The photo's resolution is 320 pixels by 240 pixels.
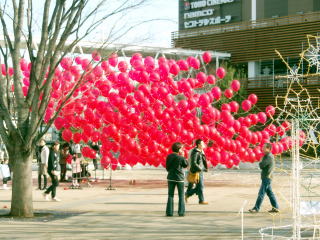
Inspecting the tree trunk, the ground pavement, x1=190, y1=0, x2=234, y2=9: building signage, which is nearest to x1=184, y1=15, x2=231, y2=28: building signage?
x1=190, y1=0, x2=234, y2=9: building signage

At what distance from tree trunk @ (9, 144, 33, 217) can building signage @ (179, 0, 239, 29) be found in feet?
163

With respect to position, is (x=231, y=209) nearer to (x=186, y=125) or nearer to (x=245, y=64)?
(x=186, y=125)

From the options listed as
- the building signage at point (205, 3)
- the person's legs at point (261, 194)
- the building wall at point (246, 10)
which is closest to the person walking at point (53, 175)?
the person's legs at point (261, 194)

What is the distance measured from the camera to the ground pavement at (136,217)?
10.1 metres

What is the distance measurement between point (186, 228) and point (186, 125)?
7.33 meters

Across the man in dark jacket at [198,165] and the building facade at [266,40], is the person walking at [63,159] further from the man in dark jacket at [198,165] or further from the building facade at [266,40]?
the building facade at [266,40]

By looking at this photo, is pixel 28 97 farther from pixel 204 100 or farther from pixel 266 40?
pixel 266 40

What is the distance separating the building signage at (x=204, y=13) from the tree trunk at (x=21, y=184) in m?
49.5

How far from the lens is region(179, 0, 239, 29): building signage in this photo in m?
60.6

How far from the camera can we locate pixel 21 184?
1244cm

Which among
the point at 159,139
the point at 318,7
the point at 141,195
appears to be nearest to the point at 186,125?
the point at 159,139

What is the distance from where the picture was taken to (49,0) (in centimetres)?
1234

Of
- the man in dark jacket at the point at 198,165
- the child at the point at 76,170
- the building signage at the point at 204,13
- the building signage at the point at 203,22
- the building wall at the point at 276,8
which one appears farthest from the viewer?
the building signage at the point at 203,22

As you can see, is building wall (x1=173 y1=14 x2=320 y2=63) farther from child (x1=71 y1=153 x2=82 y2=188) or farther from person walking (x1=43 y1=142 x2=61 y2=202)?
person walking (x1=43 y1=142 x2=61 y2=202)
